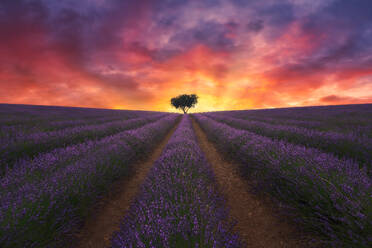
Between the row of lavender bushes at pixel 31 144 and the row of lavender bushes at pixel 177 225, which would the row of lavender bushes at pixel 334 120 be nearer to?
the row of lavender bushes at pixel 177 225

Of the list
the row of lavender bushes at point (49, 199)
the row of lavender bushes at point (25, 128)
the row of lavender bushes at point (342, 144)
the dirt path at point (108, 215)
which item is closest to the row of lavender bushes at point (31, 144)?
the row of lavender bushes at point (25, 128)

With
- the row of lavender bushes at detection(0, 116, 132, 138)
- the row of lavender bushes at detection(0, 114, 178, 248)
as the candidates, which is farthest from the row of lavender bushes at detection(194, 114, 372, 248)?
the row of lavender bushes at detection(0, 116, 132, 138)

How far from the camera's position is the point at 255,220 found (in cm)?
243

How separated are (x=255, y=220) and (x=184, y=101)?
49.5 m

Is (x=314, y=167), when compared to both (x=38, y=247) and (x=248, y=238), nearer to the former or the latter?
(x=248, y=238)

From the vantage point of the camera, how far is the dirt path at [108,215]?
2.13 m

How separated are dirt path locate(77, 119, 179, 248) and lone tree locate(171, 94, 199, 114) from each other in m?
48.0

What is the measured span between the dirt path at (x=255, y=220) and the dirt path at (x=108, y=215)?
1.87m

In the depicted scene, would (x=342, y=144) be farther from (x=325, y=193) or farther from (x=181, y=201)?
(x=181, y=201)

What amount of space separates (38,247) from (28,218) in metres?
0.32

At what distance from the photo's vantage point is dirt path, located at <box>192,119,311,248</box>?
78.9 inches

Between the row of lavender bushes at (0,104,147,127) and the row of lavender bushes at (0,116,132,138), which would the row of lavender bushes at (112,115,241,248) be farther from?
the row of lavender bushes at (0,104,147,127)

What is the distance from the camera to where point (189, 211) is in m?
1.70

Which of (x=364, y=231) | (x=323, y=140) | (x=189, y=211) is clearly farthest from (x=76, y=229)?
(x=323, y=140)
